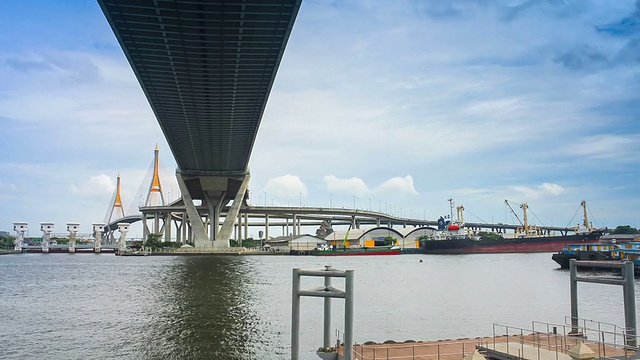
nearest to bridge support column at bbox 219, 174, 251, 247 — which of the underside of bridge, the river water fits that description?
the underside of bridge

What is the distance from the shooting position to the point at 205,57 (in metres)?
48.0

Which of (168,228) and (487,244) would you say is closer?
(487,244)

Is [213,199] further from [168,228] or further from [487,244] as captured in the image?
[487,244]

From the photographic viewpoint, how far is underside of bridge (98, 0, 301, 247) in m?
39.0

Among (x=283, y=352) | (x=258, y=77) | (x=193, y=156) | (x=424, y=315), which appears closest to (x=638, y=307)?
(x=424, y=315)

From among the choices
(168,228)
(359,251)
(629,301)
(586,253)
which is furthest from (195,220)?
(629,301)

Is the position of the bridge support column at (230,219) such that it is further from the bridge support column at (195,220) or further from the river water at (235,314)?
the river water at (235,314)

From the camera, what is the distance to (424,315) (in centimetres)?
3112

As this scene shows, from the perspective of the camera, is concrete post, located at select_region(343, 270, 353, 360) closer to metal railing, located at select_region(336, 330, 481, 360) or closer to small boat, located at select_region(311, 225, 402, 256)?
metal railing, located at select_region(336, 330, 481, 360)

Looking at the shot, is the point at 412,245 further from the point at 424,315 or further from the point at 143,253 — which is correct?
the point at 424,315

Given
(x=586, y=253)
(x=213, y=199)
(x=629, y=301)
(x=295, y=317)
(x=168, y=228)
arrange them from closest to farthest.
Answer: (x=295, y=317), (x=629, y=301), (x=586, y=253), (x=213, y=199), (x=168, y=228)

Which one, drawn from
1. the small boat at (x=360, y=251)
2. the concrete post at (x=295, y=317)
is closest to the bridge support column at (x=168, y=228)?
the small boat at (x=360, y=251)

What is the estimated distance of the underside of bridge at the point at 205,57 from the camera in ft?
128

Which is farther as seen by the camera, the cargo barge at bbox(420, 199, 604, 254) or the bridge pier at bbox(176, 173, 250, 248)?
the cargo barge at bbox(420, 199, 604, 254)
